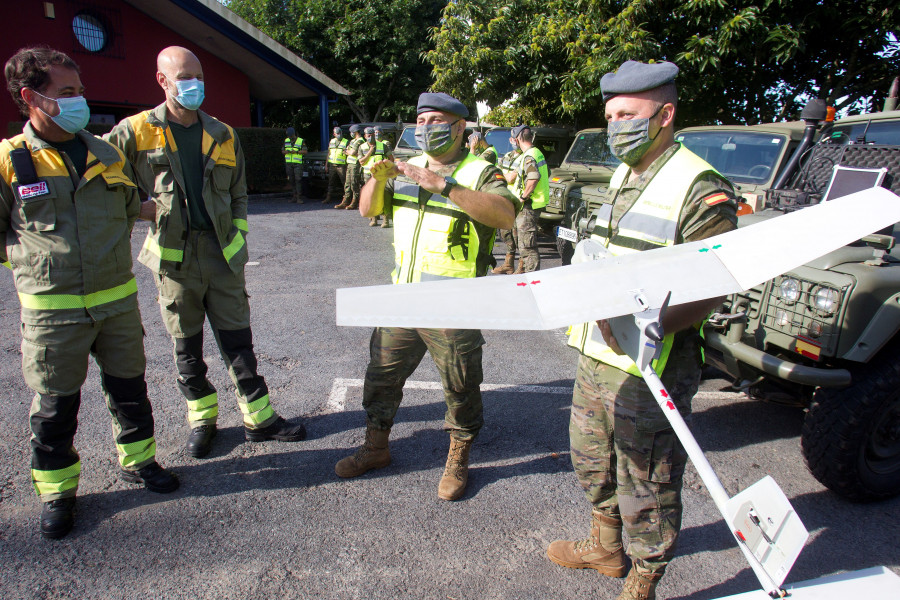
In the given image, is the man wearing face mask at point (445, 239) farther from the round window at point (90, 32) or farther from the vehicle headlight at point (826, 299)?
the round window at point (90, 32)

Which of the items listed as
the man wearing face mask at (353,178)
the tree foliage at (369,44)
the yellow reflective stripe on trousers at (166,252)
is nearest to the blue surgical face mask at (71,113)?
the yellow reflective stripe on trousers at (166,252)

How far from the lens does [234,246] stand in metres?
3.23

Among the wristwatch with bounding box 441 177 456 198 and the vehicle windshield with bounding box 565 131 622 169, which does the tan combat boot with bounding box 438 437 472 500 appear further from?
the vehicle windshield with bounding box 565 131 622 169

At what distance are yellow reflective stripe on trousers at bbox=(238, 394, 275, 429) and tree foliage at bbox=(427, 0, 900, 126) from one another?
29.1ft

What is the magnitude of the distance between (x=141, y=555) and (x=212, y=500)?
425 millimetres

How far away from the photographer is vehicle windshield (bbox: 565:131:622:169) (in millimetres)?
8953

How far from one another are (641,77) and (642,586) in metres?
1.83

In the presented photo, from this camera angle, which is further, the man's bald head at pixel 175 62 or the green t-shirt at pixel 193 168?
the green t-shirt at pixel 193 168

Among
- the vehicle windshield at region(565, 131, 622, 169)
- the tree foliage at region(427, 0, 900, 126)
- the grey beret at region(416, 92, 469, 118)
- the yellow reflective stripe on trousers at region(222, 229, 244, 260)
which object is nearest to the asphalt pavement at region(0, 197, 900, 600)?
the yellow reflective stripe on trousers at region(222, 229, 244, 260)

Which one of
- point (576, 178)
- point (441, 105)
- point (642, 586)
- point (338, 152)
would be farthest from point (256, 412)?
point (338, 152)

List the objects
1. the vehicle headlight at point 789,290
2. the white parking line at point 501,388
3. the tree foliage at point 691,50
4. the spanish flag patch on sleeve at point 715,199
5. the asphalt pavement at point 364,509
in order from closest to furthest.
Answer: the spanish flag patch on sleeve at point 715,199
the asphalt pavement at point 364,509
the vehicle headlight at point 789,290
the white parking line at point 501,388
the tree foliage at point 691,50

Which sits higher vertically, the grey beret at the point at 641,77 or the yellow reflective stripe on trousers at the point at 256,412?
the grey beret at the point at 641,77

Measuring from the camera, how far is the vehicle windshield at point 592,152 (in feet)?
29.4

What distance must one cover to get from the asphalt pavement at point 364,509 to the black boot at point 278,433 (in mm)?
54
